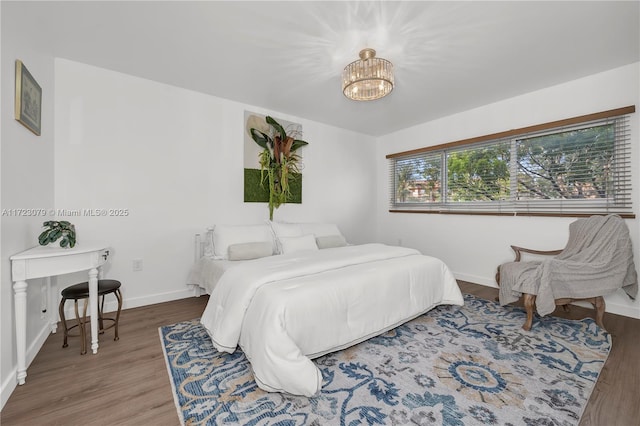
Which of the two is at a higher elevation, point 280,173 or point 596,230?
point 280,173

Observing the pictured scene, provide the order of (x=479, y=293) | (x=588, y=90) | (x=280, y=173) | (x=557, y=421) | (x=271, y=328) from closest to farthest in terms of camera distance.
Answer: (x=557, y=421) < (x=271, y=328) < (x=588, y=90) < (x=479, y=293) < (x=280, y=173)

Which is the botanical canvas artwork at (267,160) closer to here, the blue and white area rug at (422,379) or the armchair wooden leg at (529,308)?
the blue and white area rug at (422,379)

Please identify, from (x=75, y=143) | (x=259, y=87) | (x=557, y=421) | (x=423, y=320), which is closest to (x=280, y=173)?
(x=259, y=87)

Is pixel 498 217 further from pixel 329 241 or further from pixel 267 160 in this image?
pixel 267 160

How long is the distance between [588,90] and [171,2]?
414 cm

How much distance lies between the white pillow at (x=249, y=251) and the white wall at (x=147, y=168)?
770 millimetres

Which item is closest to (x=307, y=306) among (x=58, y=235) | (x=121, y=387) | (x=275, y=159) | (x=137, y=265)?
(x=121, y=387)

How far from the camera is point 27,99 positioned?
1972mm

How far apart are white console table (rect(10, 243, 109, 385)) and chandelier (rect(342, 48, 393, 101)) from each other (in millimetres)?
2411

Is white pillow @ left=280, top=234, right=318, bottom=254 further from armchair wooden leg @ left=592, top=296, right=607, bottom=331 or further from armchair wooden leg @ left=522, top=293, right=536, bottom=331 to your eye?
armchair wooden leg @ left=592, top=296, right=607, bottom=331

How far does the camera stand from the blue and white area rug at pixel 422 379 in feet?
4.81

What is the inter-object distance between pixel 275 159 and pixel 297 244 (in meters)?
1.41

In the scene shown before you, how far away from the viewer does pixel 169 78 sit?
3.05 meters

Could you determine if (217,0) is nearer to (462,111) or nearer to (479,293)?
(462,111)
